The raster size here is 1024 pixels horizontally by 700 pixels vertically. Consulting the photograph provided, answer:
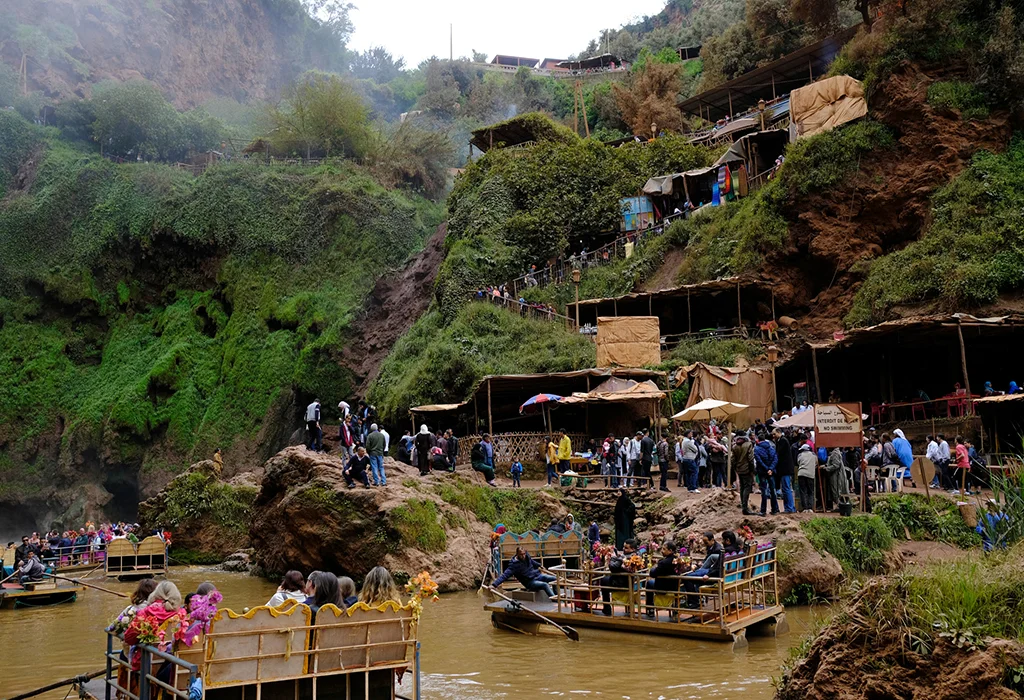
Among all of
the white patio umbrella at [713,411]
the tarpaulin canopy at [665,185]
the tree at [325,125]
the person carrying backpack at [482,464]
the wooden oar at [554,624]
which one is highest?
the tree at [325,125]

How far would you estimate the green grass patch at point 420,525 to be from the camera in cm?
1839

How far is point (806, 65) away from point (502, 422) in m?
29.3

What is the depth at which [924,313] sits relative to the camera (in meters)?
26.5

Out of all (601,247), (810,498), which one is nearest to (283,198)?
(601,247)

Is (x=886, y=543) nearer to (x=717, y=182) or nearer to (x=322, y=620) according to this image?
(x=322, y=620)

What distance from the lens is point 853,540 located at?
16125 millimetres

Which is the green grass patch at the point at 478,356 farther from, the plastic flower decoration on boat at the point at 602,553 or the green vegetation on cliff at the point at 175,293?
the plastic flower decoration on boat at the point at 602,553

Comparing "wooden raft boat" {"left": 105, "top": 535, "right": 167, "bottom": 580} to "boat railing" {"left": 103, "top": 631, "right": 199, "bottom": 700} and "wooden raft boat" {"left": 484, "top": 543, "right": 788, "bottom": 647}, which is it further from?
"boat railing" {"left": 103, "top": 631, "right": 199, "bottom": 700}

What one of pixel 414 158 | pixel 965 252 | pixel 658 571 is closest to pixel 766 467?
pixel 658 571

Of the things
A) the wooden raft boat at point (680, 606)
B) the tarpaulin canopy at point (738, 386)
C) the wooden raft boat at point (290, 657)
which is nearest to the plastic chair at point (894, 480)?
the wooden raft boat at point (680, 606)

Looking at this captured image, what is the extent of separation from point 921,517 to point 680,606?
789cm

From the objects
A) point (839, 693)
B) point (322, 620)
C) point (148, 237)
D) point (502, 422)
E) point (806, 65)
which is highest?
point (806, 65)

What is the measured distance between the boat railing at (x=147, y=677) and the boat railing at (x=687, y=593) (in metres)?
6.97

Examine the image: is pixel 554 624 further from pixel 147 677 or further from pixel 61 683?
pixel 147 677
